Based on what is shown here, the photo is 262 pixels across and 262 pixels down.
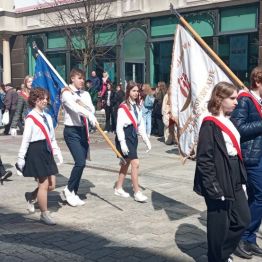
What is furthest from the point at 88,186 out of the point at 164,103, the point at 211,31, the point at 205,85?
the point at 211,31

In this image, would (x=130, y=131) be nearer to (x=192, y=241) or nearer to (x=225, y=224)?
(x=192, y=241)

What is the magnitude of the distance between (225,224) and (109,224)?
206 cm

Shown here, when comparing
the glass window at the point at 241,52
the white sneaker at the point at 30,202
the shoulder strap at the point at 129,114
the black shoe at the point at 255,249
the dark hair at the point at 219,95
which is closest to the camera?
the dark hair at the point at 219,95

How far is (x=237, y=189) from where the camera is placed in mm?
4109

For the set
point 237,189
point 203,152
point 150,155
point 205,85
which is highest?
point 205,85

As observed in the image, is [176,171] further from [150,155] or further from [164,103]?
[164,103]

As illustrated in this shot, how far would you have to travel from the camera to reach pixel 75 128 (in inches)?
262

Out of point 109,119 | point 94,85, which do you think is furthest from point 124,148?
point 94,85

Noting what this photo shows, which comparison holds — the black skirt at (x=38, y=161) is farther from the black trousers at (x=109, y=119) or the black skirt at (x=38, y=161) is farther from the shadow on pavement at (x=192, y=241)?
the black trousers at (x=109, y=119)

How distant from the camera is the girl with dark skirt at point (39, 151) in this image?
228 inches

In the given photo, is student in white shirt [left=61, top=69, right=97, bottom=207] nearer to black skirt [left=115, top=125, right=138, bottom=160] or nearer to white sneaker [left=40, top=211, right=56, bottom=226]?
black skirt [left=115, top=125, right=138, bottom=160]

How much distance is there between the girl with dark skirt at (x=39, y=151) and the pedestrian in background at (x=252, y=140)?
8.07 feet

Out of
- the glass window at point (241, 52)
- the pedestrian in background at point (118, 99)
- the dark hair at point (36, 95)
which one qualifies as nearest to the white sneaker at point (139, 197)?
the dark hair at point (36, 95)

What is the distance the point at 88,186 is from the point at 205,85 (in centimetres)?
326
